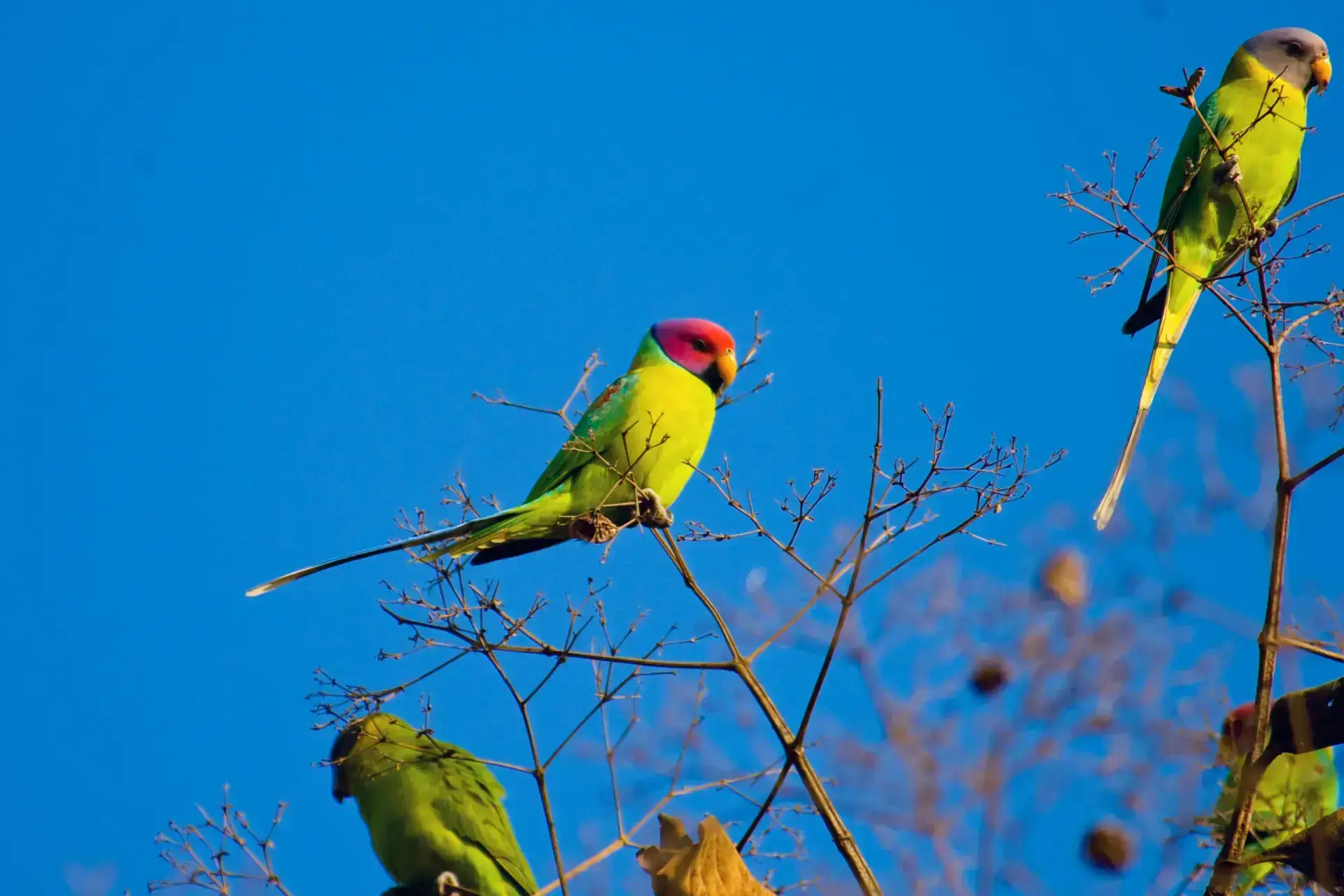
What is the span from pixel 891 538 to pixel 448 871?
9.31 feet

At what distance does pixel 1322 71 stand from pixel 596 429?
333 cm

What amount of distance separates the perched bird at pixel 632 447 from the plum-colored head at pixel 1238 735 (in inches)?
69.3

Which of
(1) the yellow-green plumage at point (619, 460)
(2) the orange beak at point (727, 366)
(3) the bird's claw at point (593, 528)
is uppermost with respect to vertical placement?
(2) the orange beak at point (727, 366)

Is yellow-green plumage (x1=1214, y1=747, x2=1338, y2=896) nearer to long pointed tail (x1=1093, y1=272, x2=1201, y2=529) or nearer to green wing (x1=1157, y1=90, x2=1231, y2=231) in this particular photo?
long pointed tail (x1=1093, y1=272, x2=1201, y2=529)

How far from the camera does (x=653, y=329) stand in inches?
179

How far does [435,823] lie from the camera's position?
15.3ft

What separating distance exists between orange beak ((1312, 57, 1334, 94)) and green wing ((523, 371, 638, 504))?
121 inches

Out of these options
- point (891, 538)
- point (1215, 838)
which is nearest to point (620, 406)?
point (891, 538)

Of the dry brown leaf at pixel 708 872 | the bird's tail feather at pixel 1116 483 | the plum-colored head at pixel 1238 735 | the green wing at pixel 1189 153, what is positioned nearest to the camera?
the plum-colored head at pixel 1238 735

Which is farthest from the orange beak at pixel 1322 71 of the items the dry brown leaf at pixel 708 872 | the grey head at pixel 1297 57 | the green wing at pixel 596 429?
the dry brown leaf at pixel 708 872

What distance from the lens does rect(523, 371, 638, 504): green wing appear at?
414 centimetres

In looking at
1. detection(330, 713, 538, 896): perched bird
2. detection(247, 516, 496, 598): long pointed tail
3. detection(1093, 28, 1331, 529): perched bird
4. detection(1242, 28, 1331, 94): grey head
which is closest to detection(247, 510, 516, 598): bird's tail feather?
detection(247, 516, 496, 598): long pointed tail

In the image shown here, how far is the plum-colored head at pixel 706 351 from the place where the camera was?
4395mm

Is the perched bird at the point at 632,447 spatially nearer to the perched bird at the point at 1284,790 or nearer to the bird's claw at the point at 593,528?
the bird's claw at the point at 593,528
